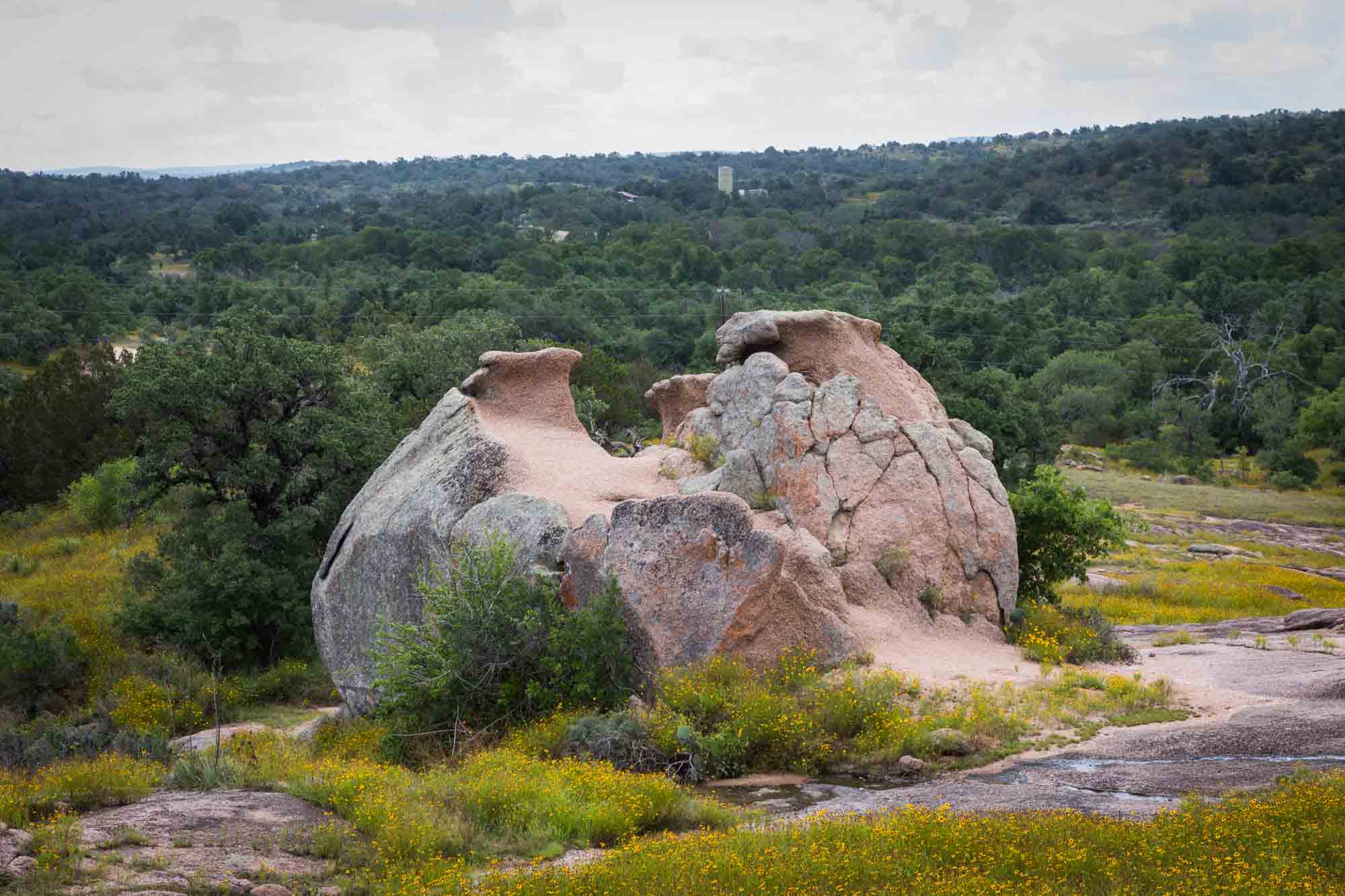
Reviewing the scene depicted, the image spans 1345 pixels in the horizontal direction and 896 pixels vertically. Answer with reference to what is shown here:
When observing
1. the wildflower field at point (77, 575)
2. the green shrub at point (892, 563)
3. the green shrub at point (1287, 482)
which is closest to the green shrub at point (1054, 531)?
the green shrub at point (892, 563)

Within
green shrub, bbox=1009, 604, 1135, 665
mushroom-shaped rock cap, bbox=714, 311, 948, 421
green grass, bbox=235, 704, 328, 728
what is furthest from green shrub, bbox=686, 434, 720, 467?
green grass, bbox=235, 704, 328, 728

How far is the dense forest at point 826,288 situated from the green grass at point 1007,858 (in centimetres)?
1969

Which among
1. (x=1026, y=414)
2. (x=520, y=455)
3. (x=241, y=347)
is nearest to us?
(x=520, y=455)

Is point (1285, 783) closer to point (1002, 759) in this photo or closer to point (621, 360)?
point (1002, 759)

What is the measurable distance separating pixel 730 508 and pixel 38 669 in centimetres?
1525

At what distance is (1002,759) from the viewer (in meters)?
13.3

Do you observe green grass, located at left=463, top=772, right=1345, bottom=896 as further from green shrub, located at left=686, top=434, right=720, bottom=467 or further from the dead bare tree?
the dead bare tree

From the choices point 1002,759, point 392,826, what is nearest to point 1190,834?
point 1002,759

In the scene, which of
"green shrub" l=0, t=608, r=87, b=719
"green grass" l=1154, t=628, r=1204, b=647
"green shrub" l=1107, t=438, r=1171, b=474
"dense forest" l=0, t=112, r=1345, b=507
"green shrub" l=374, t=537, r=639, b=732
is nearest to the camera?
"green shrub" l=374, t=537, r=639, b=732

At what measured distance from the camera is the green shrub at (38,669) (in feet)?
70.5

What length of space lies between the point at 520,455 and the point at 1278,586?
2324 centimetres

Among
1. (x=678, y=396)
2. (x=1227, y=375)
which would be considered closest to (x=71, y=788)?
(x=678, y=396)

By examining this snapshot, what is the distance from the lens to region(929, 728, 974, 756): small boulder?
13461 millimetres

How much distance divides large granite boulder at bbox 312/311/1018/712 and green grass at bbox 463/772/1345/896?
5.34 meters
